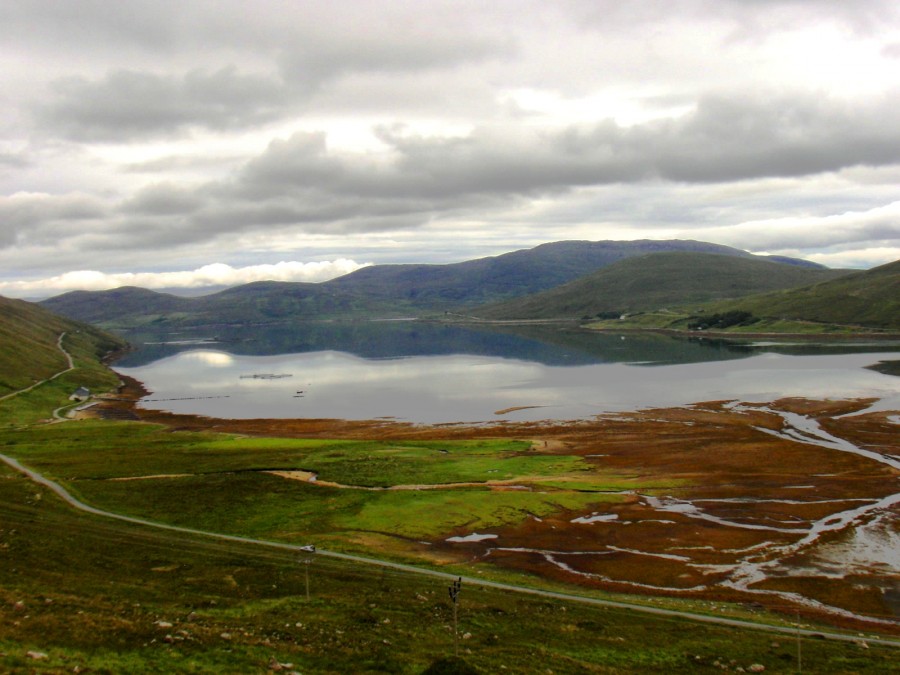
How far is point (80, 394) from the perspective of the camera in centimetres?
15838

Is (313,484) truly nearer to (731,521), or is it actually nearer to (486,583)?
(486,583)

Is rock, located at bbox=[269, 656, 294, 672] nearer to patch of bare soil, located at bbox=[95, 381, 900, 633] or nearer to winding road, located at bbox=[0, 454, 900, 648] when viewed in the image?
winding road, located at bbox=[0, 454, 900, 648]

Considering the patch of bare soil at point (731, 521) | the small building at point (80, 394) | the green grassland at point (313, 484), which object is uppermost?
the small building at point (80, 394)

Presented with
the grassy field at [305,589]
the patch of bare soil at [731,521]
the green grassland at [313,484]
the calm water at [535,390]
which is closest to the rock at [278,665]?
the grassy field at [305,589]

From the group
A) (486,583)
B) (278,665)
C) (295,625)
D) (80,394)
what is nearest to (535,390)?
(80,394)

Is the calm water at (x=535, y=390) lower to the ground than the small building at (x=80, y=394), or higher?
lower

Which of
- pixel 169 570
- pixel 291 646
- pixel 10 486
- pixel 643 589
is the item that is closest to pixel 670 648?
pixel 643 589

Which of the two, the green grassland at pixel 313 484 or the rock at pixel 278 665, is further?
the green grassland at pixel 313 484

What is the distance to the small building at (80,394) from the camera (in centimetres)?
15512

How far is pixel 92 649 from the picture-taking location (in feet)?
76.9

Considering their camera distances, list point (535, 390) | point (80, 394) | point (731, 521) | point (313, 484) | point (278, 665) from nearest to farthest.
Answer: point (278, 665), point (731, 521), point (313, 484), point (535, 390), point (80, 394)

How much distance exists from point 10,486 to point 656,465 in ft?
216

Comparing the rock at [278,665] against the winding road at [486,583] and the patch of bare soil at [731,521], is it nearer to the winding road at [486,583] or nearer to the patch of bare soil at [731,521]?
the winding road at [486,583]

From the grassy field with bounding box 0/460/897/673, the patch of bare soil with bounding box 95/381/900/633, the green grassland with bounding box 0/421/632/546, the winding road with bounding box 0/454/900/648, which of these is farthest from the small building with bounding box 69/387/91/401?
the grassy field with bounding box 0/460/897/673
